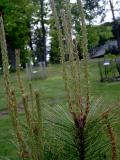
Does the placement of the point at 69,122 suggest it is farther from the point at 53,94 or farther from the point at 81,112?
the point at 53,94

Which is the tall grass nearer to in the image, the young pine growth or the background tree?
the young pine growth

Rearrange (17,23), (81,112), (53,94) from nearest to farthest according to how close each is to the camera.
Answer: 1. (81,112)
2. (53,94)
3. (17,23)

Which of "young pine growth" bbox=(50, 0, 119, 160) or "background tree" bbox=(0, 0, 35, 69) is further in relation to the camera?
"background tree" bbox=(0, 0, 35, 69)

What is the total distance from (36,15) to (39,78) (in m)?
21.8

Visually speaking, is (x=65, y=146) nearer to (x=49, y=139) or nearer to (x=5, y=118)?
(x=49, y=139)

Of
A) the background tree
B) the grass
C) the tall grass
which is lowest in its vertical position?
the grass

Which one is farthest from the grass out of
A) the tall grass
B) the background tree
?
the background tree

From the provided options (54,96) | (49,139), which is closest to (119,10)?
(54,96)

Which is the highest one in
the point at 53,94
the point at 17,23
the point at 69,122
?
the point at 17,23

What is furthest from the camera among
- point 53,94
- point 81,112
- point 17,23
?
point 17,23

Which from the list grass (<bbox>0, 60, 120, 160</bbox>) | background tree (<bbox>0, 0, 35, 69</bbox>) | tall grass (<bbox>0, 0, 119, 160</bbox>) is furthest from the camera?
background tree (<bbox>0, 0, 35, 69</bbox>)

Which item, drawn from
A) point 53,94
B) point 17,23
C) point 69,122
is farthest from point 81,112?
point 17,23

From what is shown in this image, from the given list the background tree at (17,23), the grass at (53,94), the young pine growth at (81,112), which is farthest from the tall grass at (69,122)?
the background tree at (17,23)

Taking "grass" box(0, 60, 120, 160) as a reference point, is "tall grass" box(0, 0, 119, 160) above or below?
above
